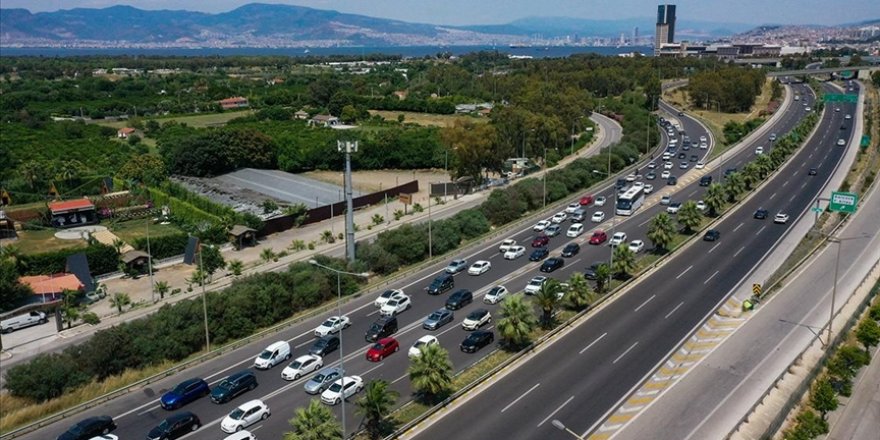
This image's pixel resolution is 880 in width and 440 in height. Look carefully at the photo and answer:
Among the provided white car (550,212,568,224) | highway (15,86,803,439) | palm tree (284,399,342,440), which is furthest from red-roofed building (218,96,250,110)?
palm tree (284,399,342,440)

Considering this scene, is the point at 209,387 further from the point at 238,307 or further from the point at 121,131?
the point at 121,131

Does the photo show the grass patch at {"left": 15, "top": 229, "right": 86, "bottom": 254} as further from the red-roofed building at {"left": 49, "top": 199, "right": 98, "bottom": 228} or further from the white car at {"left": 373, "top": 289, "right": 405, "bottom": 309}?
the white car at {"left": 373, "top": 289, "right": 405, "bottom": 309}

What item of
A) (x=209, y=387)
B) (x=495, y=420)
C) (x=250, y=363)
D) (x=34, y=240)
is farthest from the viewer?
(x=34, y=240)

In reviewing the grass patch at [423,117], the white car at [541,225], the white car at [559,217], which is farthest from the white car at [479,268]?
the grass patch at [423,117]

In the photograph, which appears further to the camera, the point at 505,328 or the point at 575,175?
the point at 575,175

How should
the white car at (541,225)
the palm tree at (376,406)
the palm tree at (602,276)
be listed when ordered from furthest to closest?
the white car at (541,225)
the palm tree at (602,276)
the palm tree at (376,406)

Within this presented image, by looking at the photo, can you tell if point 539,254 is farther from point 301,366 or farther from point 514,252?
point 301,366

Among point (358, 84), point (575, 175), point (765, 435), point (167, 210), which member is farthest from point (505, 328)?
point (358, 84)

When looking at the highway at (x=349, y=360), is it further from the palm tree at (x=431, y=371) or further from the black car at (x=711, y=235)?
the black car at (x=711, y=235)
